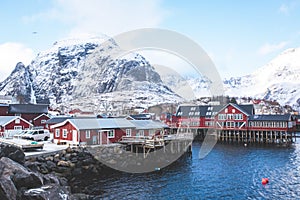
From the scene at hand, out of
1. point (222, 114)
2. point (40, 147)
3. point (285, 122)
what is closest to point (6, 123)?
point (40, 147)

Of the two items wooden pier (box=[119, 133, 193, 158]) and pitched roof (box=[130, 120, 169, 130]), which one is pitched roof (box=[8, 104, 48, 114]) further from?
wooden pier (box=[119, 133, 193, 158])

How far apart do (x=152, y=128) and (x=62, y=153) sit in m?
17.8

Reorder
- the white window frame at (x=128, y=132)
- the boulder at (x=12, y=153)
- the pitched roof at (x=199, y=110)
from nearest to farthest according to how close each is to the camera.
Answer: the boulder at (x=12, y=153) → the white window frame at (x=128, y=132) → the pitched roof at (x=199, y=110)

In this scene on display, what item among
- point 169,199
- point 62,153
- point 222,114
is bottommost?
point 169,199

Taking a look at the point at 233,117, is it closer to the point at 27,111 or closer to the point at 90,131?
the point at 90,131

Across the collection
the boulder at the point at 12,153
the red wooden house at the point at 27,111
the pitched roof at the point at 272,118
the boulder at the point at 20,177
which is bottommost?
the boulder at the point at 20,177

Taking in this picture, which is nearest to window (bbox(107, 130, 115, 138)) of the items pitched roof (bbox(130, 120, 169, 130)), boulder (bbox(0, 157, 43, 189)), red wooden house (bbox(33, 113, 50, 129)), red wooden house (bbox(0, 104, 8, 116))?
pitched roof (bbox(130, 120, 169, 130))

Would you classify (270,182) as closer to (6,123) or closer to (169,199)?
(169,199)

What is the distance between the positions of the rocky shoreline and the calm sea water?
2220mm

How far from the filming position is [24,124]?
51.3 metres

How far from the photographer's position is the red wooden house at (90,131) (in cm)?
3788

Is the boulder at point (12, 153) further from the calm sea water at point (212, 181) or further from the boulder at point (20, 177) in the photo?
the calm sea water at point (212, 181)

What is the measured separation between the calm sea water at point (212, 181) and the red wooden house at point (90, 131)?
8.41 m

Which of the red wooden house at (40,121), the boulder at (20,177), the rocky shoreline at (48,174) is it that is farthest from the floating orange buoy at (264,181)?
the red wooden house at (40,121)
